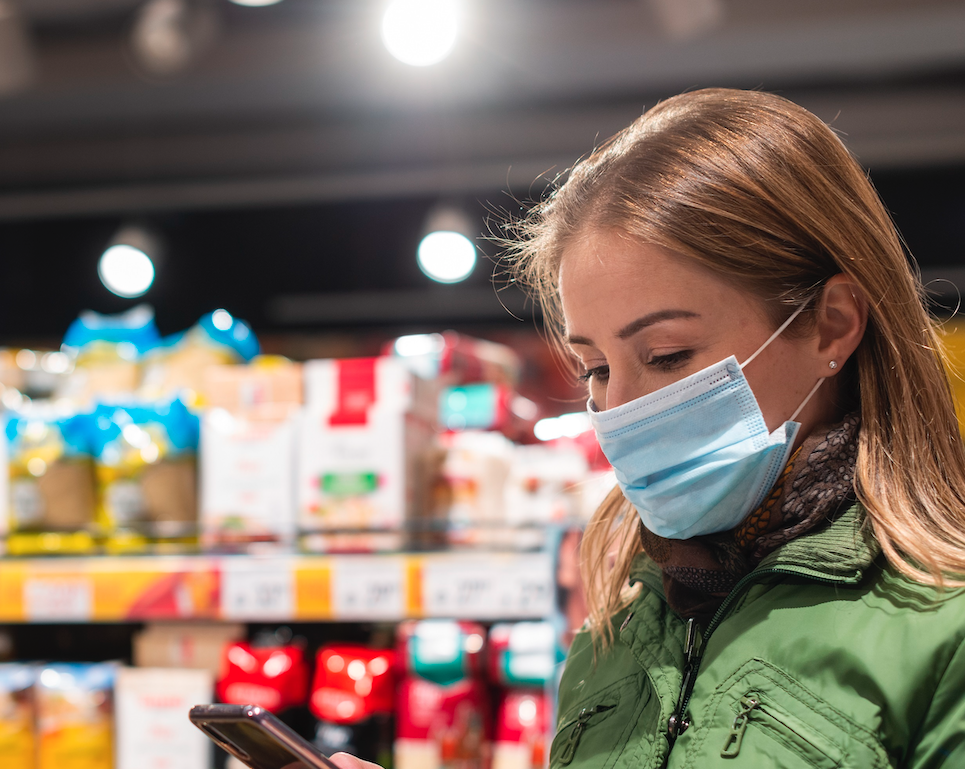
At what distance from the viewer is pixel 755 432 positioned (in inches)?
35.7

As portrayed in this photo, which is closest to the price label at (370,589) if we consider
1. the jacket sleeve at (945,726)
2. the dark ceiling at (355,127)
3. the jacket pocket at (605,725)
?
the jacket pocket at (605,725)

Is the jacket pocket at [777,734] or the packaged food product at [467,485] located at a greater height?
the packaged food product at [467,485]

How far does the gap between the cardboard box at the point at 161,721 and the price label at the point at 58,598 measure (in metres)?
0.17

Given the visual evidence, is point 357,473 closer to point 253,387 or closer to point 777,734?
point 253,387

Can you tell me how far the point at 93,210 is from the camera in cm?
669

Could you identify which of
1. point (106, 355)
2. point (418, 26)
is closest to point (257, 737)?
point (106, 355)

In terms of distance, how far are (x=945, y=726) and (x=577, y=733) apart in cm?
39

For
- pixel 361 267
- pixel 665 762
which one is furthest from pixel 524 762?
pixel 361 267

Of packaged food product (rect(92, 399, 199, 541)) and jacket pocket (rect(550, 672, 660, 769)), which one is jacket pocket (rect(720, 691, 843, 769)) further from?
Result: packaged food product (rect(92, 399, 199, 541))

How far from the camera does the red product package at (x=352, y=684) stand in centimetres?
164

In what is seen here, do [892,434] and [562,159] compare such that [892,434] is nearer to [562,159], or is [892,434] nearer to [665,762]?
[665,762]

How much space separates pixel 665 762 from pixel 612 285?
1.53 ft

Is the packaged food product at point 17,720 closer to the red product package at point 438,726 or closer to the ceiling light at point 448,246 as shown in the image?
the red product package at point 438,726

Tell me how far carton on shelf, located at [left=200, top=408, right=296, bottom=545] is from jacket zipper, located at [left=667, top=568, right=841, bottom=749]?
3.59 ft
